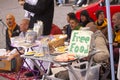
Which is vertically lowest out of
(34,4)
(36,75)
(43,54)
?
(36,75)

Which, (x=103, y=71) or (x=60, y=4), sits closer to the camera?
(x=103, y=71)

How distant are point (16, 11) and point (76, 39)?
45.8 feet

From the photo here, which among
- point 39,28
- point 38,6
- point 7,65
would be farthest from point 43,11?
point 7,65

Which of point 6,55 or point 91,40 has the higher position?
point 91,40

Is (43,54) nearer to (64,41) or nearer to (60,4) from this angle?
(64,41)

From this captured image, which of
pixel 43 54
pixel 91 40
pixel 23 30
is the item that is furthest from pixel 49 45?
pixel 23 30

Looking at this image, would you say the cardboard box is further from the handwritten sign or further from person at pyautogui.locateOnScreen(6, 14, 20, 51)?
the handwritten sign

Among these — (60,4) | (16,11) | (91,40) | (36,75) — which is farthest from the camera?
(60,4)

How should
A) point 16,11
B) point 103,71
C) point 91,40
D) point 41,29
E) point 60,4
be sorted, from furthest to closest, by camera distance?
1. point 60,4
2. point 16,11
3. point 41,29
4. point 103,71
5. point 91,40

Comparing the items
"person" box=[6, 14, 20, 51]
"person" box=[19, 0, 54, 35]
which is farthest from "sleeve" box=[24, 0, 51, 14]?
"person" box=[6, 14, 20, 51]

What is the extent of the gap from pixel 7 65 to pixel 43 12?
1358 millimetres

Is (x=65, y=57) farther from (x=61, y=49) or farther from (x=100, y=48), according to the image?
(x=100, y=48)

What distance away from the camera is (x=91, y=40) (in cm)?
488

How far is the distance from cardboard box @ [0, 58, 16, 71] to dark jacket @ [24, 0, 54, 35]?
82 centimetres
